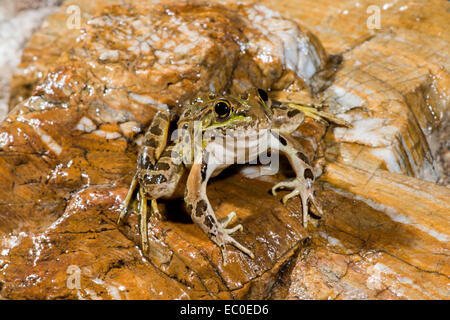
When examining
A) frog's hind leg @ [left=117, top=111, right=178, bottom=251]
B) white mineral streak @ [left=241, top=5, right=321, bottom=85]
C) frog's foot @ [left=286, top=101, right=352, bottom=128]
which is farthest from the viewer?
white mineral streak @ [left=241, top=5, right=321, bottom=85]

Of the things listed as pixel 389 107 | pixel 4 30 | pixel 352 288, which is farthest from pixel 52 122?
pixel 4 30

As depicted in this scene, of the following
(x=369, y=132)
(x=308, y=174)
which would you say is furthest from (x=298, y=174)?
(x=369, y=132)

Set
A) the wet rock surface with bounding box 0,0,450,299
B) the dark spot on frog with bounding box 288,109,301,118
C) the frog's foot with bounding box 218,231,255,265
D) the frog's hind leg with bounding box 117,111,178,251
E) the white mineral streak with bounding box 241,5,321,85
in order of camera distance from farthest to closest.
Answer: the white mineral streak with bounding box 241,5,321,85 → the dark spot on frog with bounding box 288,109,301,118 → the frog's hind leg with bounding box 117,111,178,251 → the frog's foot with bounding box 218,231,255,265 → the wet rock surface with bounding box 0,0,450,299

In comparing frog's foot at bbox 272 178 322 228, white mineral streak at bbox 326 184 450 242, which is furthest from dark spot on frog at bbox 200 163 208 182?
white mineral streak at bbox 326 184 450 242

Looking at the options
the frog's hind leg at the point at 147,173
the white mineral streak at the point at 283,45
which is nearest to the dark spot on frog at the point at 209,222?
the frog's hind leg at the point at 147,173

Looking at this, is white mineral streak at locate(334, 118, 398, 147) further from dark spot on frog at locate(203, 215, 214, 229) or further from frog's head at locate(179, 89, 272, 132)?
dark spot on frog at locate(203, 215, 214, 229)

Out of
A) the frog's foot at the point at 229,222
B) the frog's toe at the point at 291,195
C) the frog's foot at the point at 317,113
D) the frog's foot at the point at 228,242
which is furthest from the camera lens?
the frog's foot at the point at 317,113

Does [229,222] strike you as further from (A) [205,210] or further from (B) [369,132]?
(B) [369,132]

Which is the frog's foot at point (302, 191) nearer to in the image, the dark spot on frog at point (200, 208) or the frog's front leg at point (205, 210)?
the frog's front leg at point (205, 210)
